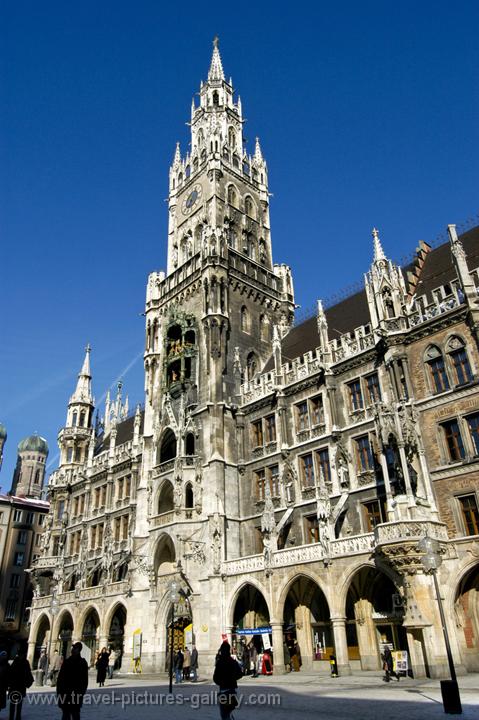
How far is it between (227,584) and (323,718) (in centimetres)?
1901

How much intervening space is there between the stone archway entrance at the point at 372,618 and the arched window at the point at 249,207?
32898 millimetres

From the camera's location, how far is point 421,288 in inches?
1257

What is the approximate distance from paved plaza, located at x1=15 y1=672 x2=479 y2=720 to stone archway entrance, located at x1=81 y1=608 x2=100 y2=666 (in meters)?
22.6

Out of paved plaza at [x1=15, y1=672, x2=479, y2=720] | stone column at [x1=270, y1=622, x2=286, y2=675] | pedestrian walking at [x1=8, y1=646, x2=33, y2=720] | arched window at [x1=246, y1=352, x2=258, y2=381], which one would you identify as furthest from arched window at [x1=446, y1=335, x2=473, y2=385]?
pedestrian walking at [x1=8, y1=646, x2=33, y2=720]

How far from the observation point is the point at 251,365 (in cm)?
4197

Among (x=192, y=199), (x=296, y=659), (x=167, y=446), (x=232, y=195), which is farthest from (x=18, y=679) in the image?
(x=192, y=199)

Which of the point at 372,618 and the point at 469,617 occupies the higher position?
the point at 372,618

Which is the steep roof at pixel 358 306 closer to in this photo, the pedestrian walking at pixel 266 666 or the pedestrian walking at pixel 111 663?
the pedestrian walking at pixel 266 666

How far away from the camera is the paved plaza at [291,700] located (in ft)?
45.7

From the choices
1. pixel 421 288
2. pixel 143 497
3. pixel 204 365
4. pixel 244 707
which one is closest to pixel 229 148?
pixel 204 365

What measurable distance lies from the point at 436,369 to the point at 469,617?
10.9 metres

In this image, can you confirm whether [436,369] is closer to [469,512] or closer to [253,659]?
[469,512]

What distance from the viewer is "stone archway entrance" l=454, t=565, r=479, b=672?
2278 cm


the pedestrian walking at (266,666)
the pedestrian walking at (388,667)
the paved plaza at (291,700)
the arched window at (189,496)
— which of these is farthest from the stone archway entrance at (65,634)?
the pedestrian walking at (388,667)
